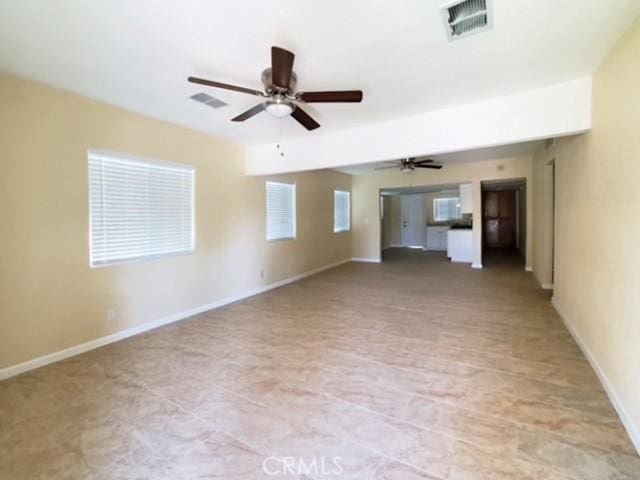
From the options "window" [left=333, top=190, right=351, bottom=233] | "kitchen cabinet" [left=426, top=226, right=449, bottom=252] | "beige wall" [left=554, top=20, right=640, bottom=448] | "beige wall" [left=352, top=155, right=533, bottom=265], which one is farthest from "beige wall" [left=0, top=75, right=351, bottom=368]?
"kitchen cabinet" [left=426, top=226, right=449, bottom=252]

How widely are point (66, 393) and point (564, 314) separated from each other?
5145 mm

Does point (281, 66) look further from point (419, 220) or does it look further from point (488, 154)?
point (419, 220)

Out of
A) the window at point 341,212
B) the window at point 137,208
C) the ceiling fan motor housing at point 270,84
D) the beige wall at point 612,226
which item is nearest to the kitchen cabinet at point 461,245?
the window at point 341,212

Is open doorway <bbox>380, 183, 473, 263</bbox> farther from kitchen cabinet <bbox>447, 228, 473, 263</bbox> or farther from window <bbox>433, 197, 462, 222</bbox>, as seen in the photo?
kitchen cabinet <bbox>447, 228, 473, 263</bbox>

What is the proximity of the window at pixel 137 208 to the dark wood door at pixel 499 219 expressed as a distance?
10271 millimetres

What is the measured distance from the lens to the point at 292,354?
10.3 ft

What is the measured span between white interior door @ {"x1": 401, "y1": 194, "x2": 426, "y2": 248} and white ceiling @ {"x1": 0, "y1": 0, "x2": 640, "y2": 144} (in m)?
8.85

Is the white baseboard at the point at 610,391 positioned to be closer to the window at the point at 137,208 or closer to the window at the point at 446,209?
the window at the point at 137,208

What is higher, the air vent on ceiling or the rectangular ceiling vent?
the air vent on ceiling

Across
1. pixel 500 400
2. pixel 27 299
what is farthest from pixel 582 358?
pixel 27 299

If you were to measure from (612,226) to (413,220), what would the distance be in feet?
32.5

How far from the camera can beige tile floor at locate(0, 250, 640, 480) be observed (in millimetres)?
1739

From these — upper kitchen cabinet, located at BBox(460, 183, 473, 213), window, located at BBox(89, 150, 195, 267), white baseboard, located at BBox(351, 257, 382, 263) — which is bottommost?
white baseboard, located at BBox(351, 257, 382, 263)

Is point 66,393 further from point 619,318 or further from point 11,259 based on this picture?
point 619,318
